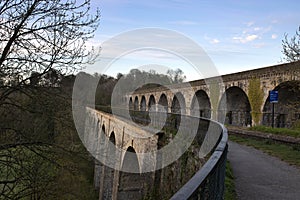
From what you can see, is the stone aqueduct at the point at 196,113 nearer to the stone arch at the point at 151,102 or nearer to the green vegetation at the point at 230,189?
the green vegetation at the point at 230,189

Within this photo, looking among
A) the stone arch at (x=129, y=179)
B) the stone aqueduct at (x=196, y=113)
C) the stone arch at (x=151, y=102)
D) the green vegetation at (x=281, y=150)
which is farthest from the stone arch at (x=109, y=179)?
the stone arch at (x=151, y=102)

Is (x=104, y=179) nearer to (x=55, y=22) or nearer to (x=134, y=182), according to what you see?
(x=134, y=182)

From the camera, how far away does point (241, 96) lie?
2011 centimetres

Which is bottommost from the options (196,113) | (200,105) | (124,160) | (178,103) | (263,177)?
(124,160)

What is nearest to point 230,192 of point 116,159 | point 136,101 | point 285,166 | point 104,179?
point 285,166

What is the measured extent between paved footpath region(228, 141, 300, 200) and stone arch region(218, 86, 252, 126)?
11629 millimetres

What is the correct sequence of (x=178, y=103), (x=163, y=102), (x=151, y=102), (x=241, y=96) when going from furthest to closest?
(x=151, y=102), (x=163, y=102), (x=178, y=103), (x=241, y=96)

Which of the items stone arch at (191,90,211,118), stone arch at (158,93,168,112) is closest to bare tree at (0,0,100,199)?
stone arch at (191,90,211,118)

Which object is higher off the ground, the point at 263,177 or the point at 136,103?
the point at 136,103

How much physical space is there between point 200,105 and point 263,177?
19.8 meters

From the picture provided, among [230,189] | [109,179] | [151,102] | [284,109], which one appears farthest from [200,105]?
[230,189]

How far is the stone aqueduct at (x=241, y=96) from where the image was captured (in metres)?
14.6

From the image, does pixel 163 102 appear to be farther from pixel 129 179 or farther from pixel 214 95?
pixel 129 179

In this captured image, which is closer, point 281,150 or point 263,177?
point 263,177
